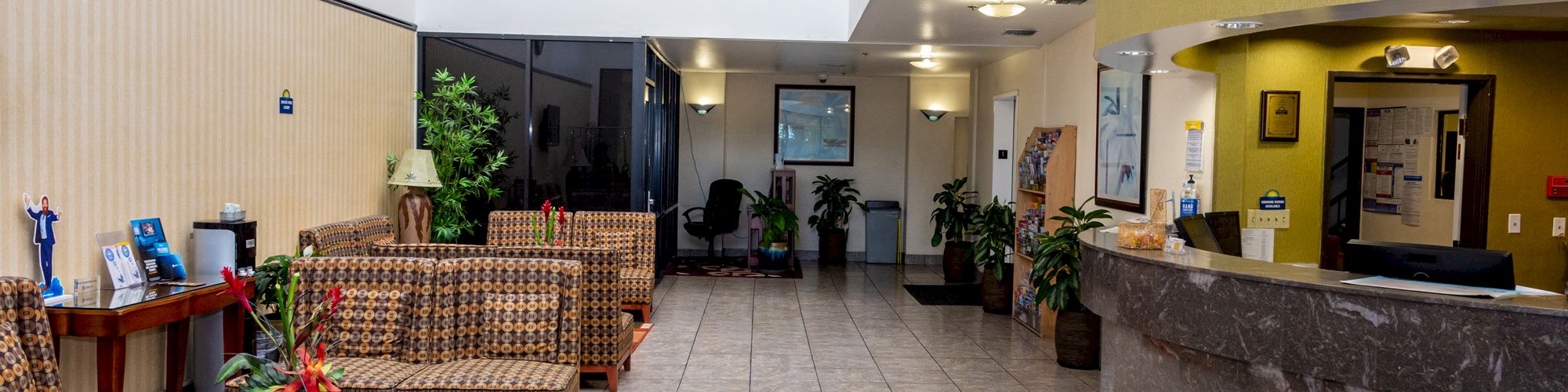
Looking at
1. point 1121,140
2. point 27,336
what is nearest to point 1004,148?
point 1121,140

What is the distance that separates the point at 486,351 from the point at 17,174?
1930 mm

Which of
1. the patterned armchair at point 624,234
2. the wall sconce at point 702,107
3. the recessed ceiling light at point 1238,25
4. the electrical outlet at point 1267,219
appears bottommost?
the patterned armchair at point 624,234

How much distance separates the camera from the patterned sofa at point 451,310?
442 centimetres

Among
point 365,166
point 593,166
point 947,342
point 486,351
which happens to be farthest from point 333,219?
point 947,342

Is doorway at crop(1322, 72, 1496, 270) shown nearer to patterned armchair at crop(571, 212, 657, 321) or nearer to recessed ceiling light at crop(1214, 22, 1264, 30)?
recessed ceiling light at crop(1214, 22, 1264, 30)

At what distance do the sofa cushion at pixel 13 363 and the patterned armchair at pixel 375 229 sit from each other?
10.8 ft

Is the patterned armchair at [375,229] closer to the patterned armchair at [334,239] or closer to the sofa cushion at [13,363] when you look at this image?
the patterned armchair at [334,239]

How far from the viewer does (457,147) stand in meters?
7.84

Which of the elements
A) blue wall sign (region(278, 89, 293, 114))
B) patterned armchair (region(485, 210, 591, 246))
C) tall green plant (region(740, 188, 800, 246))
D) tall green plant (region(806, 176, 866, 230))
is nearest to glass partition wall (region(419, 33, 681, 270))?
patterned armchair (region(485, 210, 591, 246))

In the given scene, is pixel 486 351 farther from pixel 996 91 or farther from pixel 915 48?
pixel 996 91

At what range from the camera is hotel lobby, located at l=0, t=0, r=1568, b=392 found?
11.8ft

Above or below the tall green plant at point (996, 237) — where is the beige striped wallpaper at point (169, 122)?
above

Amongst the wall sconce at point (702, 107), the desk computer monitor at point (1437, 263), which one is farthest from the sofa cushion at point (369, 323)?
the wall sconce at point (702, 107)

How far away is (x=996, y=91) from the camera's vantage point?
10.1m
